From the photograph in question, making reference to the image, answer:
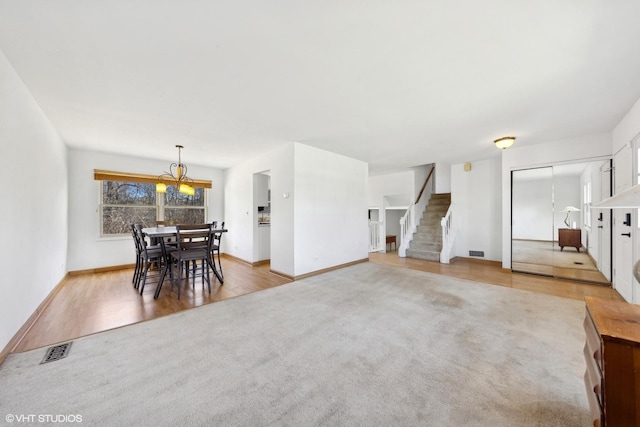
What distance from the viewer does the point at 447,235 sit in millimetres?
5789

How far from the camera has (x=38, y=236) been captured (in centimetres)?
281

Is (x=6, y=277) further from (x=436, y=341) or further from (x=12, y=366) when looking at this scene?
(x=436, y=341)

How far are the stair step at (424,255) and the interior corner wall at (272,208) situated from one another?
360 centimetres

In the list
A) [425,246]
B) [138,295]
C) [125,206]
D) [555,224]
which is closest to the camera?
→ [138,295]

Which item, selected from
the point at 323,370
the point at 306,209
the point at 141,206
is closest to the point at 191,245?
the point at 306,209

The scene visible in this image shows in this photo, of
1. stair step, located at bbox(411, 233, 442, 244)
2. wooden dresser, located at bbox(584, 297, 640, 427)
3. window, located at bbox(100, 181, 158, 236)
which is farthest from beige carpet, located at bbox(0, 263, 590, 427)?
window, located at bbox(100, 181, 158, 236)

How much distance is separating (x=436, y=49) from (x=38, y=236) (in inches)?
184

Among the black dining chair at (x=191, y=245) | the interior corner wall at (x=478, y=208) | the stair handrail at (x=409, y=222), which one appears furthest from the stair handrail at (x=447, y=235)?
the black dining chair at (x=191, y=245)

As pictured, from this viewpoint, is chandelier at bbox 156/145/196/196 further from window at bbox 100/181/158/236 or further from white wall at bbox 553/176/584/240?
white wall at bbox 553/176/584/240

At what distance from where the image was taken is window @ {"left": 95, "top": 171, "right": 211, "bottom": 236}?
4.96m

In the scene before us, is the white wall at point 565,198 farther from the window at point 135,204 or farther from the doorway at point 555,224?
the window at point 135,204

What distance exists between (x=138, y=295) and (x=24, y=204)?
1661mm

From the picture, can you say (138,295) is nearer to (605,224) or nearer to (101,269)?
(101,269)

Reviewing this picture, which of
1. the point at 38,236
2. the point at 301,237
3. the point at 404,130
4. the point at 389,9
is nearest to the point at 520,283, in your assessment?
the point at 404,130
